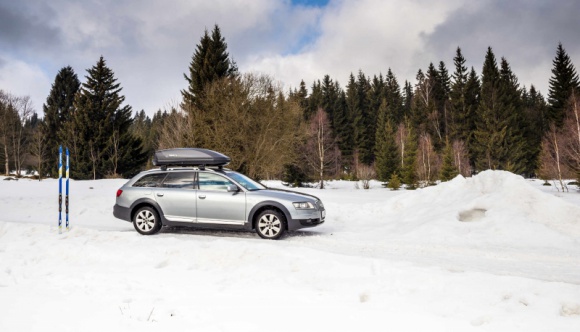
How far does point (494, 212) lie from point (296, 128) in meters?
20.1

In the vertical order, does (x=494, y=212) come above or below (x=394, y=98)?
below

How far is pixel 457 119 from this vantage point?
52156 mm

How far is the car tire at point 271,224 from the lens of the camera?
8141mm

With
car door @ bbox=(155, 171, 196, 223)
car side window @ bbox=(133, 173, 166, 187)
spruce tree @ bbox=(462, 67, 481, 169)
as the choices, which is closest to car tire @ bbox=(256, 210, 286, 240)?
car door @ bbox=(155, 171, 196, 223)

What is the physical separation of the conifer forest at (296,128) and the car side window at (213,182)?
14757 millimetres

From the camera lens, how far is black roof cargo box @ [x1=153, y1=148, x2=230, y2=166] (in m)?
9.09

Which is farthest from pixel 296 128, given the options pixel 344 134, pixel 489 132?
pixel 344 134

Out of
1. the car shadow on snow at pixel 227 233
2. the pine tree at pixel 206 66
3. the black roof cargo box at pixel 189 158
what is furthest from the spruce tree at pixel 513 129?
the black roof cargo box at pixel 189 158

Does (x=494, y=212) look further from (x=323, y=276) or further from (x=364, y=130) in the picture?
(x=364, y=130)

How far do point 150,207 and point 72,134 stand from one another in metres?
33.5

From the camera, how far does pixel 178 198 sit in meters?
8.59

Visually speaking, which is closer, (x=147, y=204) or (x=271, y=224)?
(x=271, y=224)

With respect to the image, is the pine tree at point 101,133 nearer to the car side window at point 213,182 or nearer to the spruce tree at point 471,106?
the car side window at point 213,182

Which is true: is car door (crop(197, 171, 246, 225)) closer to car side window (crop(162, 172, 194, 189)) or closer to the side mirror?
the side mirror
